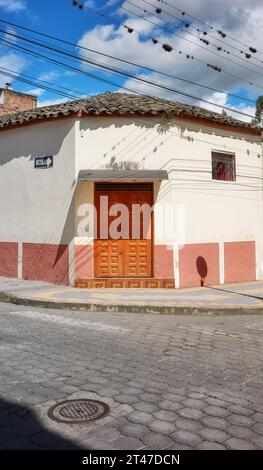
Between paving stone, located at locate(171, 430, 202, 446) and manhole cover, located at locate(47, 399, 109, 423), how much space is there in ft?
2.23

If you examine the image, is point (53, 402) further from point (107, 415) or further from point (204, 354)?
point (204, 354)

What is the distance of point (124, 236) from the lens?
12.3 m

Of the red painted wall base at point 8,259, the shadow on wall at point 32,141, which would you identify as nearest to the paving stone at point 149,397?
the shadow on wall at point 32,141

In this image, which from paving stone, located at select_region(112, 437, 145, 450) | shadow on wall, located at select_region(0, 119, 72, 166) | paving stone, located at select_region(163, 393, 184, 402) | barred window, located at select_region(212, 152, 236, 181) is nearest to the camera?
paving stone, located at select_region(112, 437, 145, 450)

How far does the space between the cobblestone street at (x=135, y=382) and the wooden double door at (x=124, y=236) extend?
4042mm

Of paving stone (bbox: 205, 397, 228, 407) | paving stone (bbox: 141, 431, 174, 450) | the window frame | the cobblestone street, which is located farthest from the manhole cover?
the window frame

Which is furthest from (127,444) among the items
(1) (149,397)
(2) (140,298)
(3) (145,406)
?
(2) (140,298)

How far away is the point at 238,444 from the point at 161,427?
61cm

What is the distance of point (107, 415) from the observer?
12.8ft

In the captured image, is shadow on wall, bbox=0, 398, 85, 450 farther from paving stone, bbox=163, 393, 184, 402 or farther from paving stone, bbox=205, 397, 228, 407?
paving stone, bbox=205, 397, 228, 407

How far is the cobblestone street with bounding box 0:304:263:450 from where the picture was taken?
11.5 feet

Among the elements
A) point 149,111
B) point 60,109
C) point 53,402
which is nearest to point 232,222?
point 149,111

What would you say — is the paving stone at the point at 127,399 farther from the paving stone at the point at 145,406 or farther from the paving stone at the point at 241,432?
the paving stone at the point at 241,432

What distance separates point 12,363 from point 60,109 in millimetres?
8660
